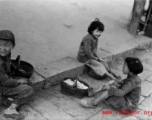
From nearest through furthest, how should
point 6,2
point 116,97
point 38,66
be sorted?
point 116,97, point 38,66, point 6,2

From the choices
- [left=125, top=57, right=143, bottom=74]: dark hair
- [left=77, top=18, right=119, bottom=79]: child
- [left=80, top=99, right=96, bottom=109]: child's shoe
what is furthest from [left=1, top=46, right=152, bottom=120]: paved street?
[left=77, top=18, right=119, bottom=79]: child

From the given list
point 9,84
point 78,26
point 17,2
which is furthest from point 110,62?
point 17,2

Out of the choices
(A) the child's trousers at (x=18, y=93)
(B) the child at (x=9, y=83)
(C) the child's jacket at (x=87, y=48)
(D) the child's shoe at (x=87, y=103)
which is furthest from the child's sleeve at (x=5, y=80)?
(C) the child's jacket at (x=87, y=48)

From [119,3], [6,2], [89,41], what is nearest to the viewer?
[89,41]

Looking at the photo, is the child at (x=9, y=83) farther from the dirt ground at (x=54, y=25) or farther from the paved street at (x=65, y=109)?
the dirt ground at (x=54, y=25)

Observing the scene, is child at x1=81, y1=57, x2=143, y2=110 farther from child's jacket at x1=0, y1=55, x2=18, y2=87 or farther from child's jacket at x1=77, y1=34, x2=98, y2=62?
child's jacket at x1=0, y1=55, x2=18, y2=87

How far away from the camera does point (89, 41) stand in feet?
16.4

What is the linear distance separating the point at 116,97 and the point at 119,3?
793 centimetres

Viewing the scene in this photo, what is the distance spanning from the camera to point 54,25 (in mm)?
7012

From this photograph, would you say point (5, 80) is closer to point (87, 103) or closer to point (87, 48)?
point (87, 103)

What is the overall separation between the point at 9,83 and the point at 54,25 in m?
3.89

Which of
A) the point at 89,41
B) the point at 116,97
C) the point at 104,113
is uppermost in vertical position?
the point at 89,41

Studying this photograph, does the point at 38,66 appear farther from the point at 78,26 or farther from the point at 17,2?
the point at 17,2

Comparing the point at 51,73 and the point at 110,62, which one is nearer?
the point at 51,73
